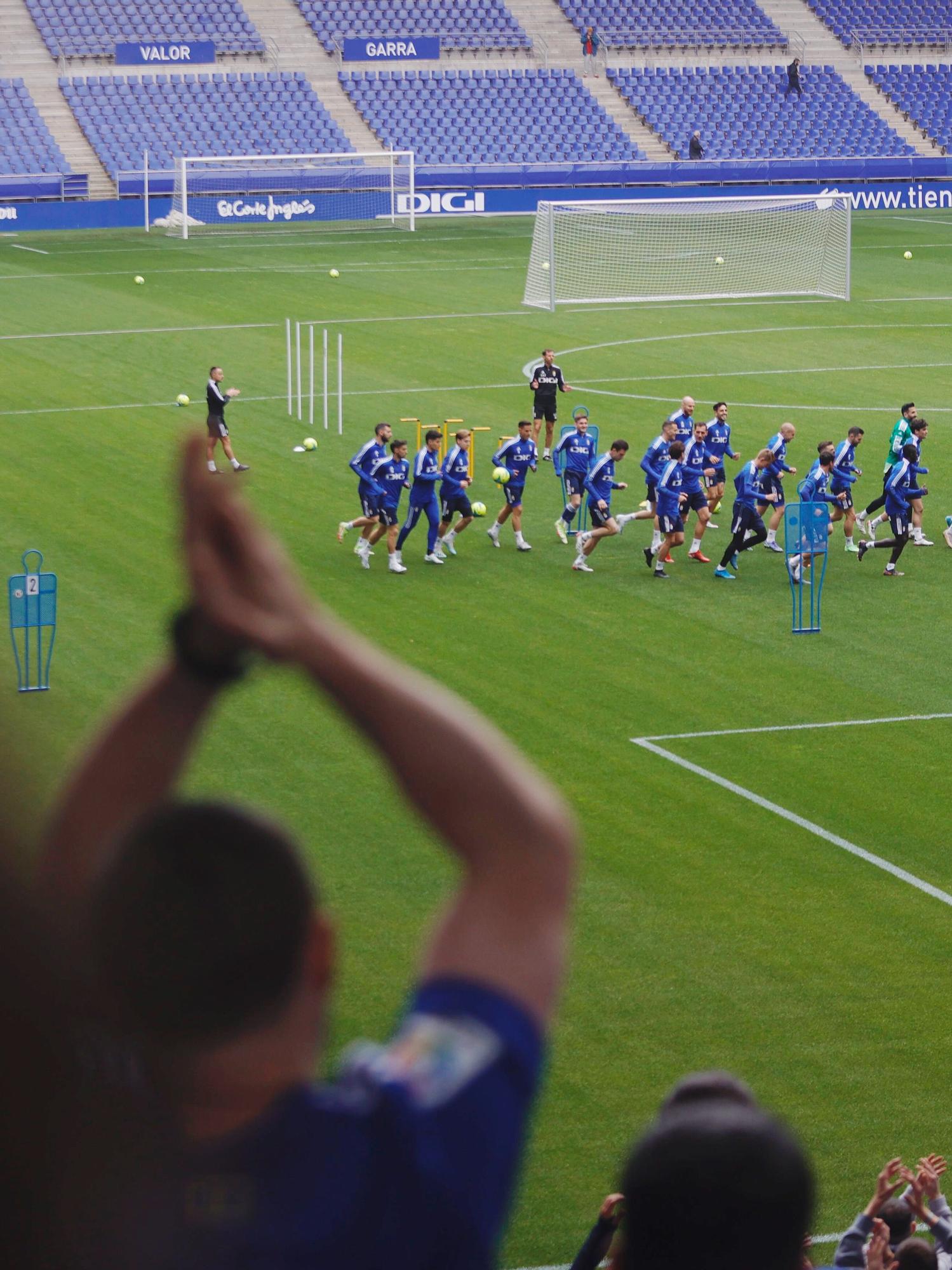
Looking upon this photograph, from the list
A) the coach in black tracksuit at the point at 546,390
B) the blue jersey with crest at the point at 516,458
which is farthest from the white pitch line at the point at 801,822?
the coach in black tracksuit at the point at 546,390

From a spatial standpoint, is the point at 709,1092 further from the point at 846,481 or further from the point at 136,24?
the point at 136,24

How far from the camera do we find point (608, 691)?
63.7ft

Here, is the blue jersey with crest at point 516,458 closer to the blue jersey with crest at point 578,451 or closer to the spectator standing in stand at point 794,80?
the blue jersey with crest at point 578,451

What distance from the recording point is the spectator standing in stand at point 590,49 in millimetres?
72312

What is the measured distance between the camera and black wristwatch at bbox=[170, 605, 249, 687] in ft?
6.73

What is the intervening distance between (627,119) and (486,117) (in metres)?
5.72

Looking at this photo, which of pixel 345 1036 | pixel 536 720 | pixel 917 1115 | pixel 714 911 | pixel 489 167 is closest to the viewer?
pixel 917 1115

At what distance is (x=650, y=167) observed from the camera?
218 ft

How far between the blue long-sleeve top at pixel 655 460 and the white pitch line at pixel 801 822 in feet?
24.6

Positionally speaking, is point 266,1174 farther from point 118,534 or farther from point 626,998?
point 118,534

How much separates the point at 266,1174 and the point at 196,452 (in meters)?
0.74

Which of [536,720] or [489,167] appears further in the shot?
[489,167]

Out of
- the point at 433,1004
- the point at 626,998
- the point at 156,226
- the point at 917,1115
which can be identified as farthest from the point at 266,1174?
the point at 156,226

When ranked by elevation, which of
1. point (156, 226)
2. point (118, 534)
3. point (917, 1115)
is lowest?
point (917, 1115)
